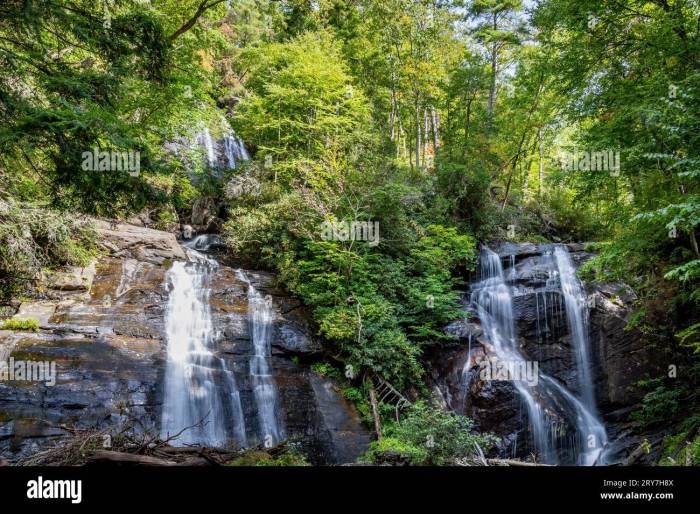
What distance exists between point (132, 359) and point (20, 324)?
2.33 m

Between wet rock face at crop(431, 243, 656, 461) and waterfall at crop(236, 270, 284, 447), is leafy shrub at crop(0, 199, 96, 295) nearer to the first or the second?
waterfall at crop(236, 270, 284, 447)

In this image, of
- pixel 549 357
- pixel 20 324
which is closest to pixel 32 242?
pixel 20 324

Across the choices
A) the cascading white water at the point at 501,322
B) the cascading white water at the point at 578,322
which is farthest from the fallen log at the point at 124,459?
the cascading white water at the point at 578,322

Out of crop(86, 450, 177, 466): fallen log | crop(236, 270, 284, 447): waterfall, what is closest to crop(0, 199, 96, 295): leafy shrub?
crop(236, 270, 284, 447): waterfall

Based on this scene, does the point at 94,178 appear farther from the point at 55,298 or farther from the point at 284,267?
the point at 284,267

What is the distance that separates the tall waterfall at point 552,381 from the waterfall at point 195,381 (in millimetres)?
6915

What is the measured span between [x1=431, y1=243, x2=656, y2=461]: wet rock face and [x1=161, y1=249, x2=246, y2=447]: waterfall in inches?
218

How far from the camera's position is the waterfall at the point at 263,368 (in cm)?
893

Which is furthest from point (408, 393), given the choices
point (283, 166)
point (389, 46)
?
point (389, 46)

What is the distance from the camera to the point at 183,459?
437 centimetres

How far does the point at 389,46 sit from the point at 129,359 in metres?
17.1

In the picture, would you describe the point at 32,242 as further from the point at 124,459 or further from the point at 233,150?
the point at 233,150

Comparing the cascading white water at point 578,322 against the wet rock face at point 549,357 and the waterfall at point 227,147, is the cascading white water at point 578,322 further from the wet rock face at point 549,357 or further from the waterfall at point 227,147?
the waterfall at point 227,147

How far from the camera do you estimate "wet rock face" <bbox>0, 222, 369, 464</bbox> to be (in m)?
7.21
